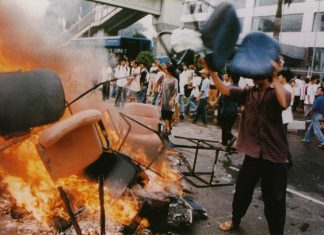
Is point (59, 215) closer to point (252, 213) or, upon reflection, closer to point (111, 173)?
point (111, 173)

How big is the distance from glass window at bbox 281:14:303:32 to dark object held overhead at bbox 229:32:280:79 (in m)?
31.8

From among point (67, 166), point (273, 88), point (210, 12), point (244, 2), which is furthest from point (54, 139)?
point (244, 2)

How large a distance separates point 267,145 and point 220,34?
136cm

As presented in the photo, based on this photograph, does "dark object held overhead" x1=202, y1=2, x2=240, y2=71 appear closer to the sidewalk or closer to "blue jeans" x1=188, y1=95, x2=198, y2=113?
the sidewalk

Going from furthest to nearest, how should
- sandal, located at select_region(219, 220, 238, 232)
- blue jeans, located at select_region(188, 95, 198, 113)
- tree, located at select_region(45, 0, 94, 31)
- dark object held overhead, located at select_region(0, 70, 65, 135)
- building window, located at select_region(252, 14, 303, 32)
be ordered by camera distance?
building window, located at select_region(252, 14, 303, 32), blue jeans, located at select_region(188, 95, 198, 113), tree, located at select_region(45, 0, 94, 31), sandal, located at select_region(219, 220, 238, 232), dark object held overhead, located at select_region(0, 70, 65, 135)

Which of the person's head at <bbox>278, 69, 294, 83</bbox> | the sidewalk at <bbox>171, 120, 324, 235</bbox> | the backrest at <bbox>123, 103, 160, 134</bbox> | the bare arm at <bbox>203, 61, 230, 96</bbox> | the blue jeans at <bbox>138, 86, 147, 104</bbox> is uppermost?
the person's head at <bbox>278, 69, 294, 83</bbox>

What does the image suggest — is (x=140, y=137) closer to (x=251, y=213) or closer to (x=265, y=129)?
(x=251, y=213)

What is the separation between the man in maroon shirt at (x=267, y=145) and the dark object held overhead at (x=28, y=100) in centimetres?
192

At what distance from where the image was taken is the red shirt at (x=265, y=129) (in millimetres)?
3650

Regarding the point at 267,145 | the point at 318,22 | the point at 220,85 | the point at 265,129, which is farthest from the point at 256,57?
the point at 318,22

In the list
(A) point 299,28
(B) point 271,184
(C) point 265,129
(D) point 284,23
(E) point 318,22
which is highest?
(D) point 284,23

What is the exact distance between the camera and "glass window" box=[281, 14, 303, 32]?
32.0m

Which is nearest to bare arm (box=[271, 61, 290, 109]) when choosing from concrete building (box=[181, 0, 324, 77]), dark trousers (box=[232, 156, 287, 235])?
dark trousers (box=[232, 156, 287, 235])

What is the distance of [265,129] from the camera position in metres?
3.70
